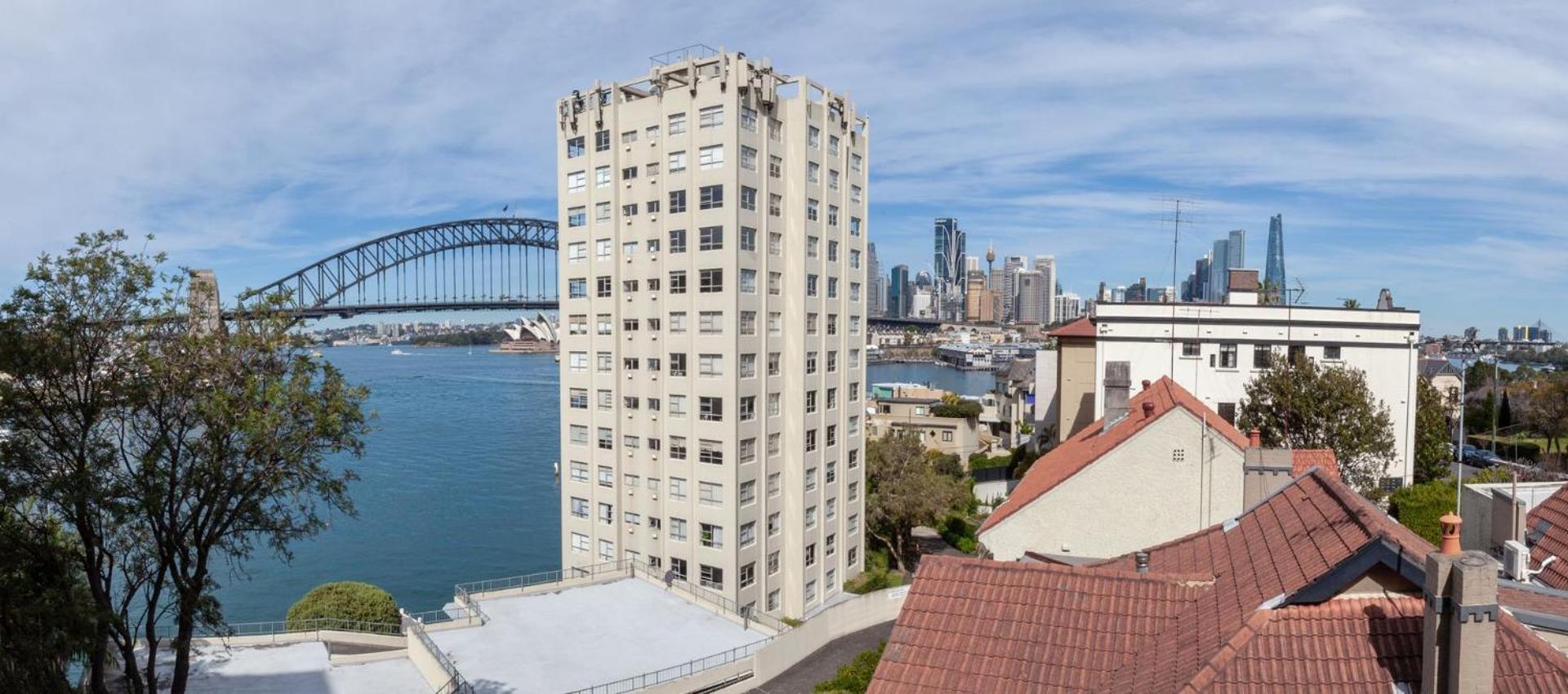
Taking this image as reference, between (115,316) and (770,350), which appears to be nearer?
(115,316)

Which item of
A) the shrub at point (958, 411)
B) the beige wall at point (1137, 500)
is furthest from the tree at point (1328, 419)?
the shrub at point (958, 411)

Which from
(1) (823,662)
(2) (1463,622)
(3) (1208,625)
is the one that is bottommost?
(1) (823,662)

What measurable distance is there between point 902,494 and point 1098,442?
62.0ft

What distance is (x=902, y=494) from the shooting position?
4372 centimetres

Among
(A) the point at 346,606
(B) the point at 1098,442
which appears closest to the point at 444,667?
(A) the point at 346,606

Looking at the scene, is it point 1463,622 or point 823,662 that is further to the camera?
point 823,662

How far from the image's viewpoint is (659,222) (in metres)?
36.6

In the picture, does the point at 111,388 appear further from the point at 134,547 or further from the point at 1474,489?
the point at 1474,489

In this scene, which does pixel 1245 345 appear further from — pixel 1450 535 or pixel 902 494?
pixel 1450 535

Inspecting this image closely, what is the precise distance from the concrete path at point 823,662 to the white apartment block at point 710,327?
28.0 ft

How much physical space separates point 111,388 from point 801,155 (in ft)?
91.0

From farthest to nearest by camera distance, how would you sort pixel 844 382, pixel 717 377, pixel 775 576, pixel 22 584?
pixel 844 382
pixel 775 576
pixel 717 377
pixel 22 584

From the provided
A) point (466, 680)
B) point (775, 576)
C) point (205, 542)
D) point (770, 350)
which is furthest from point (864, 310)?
point (205, 542)

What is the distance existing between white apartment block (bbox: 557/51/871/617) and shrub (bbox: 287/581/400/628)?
7.82 m
